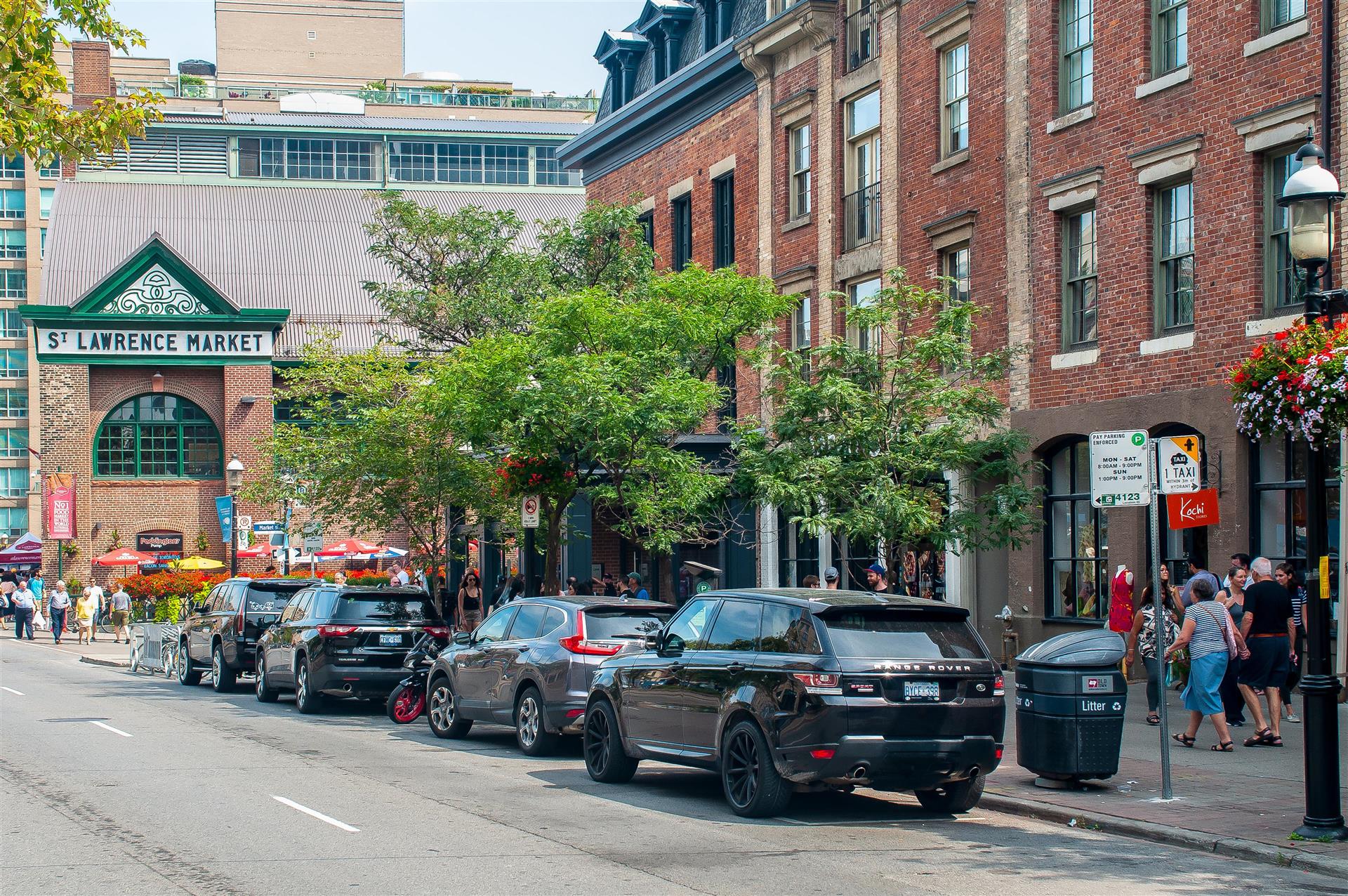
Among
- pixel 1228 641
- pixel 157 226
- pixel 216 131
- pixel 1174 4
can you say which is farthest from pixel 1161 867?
pixel 216 131

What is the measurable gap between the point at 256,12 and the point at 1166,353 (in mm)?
93763

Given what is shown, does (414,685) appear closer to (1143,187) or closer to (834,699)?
(834,699)

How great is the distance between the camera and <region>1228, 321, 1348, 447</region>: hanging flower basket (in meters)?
10.6

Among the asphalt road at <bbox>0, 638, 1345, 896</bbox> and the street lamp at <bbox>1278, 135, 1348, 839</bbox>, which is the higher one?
the street lamp at <bbox>1278, 135, 1348, 839</bbox>

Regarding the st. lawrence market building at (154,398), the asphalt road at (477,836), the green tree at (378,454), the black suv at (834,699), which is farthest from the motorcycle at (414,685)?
the st. lawrence market building at (154,398)

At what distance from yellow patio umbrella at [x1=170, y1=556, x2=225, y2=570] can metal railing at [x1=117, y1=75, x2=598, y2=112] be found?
49.2 m

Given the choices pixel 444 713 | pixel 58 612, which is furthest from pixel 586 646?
pixel 58 612

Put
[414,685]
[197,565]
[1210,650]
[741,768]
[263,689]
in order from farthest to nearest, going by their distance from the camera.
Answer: [197,565] < [263,689] < [414,685] < [1210,650] < [741,768]

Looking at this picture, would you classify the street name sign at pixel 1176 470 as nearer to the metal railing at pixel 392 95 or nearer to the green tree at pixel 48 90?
the green tree at pixel 48 90

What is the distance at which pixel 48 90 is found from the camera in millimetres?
18406

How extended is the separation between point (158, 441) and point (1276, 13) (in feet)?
141

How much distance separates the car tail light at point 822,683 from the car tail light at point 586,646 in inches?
172

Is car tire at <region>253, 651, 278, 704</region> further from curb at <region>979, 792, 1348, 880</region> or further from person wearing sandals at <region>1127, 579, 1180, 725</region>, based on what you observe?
curb at <region>979, 792, 1348, 880</region>

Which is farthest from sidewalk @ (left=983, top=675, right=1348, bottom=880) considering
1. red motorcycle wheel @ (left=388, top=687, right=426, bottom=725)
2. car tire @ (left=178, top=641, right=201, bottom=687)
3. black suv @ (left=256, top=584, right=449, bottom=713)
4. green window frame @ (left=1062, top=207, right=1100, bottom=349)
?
car tire @ (left=178, top=641, right=201, bottom=687)
